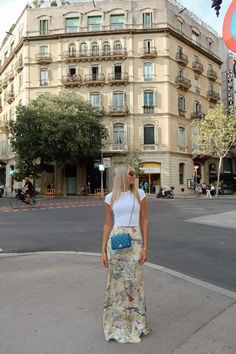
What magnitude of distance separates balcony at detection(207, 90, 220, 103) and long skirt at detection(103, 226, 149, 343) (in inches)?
1937

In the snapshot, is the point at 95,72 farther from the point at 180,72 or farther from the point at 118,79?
the point at 180,72

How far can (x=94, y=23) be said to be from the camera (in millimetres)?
44281

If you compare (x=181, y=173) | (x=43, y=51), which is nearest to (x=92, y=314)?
(x=181, y=173)

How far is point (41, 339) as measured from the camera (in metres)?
3.58

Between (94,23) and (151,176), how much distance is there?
18.9 m

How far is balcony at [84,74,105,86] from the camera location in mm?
43594

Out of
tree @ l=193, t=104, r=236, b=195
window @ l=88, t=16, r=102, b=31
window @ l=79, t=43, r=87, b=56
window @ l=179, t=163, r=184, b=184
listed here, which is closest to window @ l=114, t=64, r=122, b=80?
window @ l=79, t=43, r=87, b=56

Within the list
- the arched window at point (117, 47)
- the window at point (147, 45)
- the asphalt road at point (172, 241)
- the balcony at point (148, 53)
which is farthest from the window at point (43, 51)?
the asphalt road at point (172, 241)

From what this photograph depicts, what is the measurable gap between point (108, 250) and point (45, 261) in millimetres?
3653

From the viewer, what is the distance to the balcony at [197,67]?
4750 cm

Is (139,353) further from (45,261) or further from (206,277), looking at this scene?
(45,261)

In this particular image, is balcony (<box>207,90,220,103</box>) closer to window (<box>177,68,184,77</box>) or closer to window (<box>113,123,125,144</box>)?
window (<box>177,68,184,77</box>)

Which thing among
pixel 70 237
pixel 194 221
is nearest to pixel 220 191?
pixel 194 221

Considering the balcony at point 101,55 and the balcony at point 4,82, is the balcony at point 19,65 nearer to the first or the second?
the balcony at point 4,82
